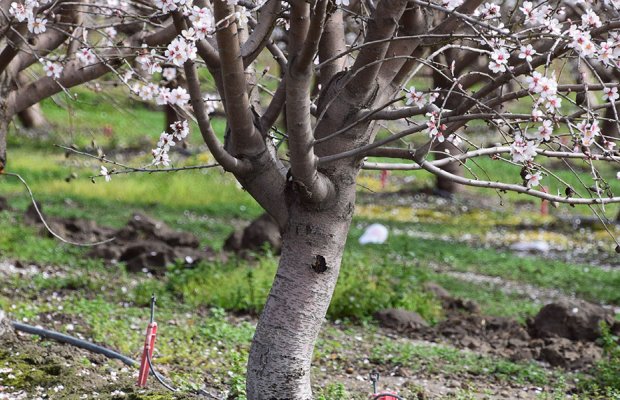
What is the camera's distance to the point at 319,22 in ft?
10.8

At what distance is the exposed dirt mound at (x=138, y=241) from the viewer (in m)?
9.56

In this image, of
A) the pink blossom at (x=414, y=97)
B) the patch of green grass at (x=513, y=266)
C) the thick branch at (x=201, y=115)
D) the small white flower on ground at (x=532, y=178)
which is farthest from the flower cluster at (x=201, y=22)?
the patch of green grass at (x=513, y=266)

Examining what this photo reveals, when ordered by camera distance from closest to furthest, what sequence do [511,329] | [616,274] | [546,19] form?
[546,19] < [511,329] < [616,274]

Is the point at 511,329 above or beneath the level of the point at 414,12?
beneath

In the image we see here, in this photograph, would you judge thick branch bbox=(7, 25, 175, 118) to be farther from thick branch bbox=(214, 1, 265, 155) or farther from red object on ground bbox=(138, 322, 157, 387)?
red object on ground bbox=(138, 322, 157, 387)

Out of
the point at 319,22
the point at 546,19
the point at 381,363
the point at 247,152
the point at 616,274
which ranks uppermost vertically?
the point at 616,274

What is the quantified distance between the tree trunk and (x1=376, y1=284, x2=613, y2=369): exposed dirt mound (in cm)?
318

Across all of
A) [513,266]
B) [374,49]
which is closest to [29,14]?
[374,49]

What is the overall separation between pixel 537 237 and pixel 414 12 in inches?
441

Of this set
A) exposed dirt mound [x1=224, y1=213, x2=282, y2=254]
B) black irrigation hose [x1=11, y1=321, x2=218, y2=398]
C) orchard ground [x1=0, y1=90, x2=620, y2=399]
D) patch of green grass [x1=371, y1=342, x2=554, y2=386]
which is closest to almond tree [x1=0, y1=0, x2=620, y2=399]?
orchard ground [x1=0, y1=90, x2=620, y2=399]

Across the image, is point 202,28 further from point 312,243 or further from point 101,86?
point 101,86

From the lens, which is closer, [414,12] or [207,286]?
[414,12]

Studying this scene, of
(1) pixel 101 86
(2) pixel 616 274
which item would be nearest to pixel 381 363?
(1) pixel 101 86

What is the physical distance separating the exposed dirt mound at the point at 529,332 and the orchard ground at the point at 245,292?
6.4 inches
